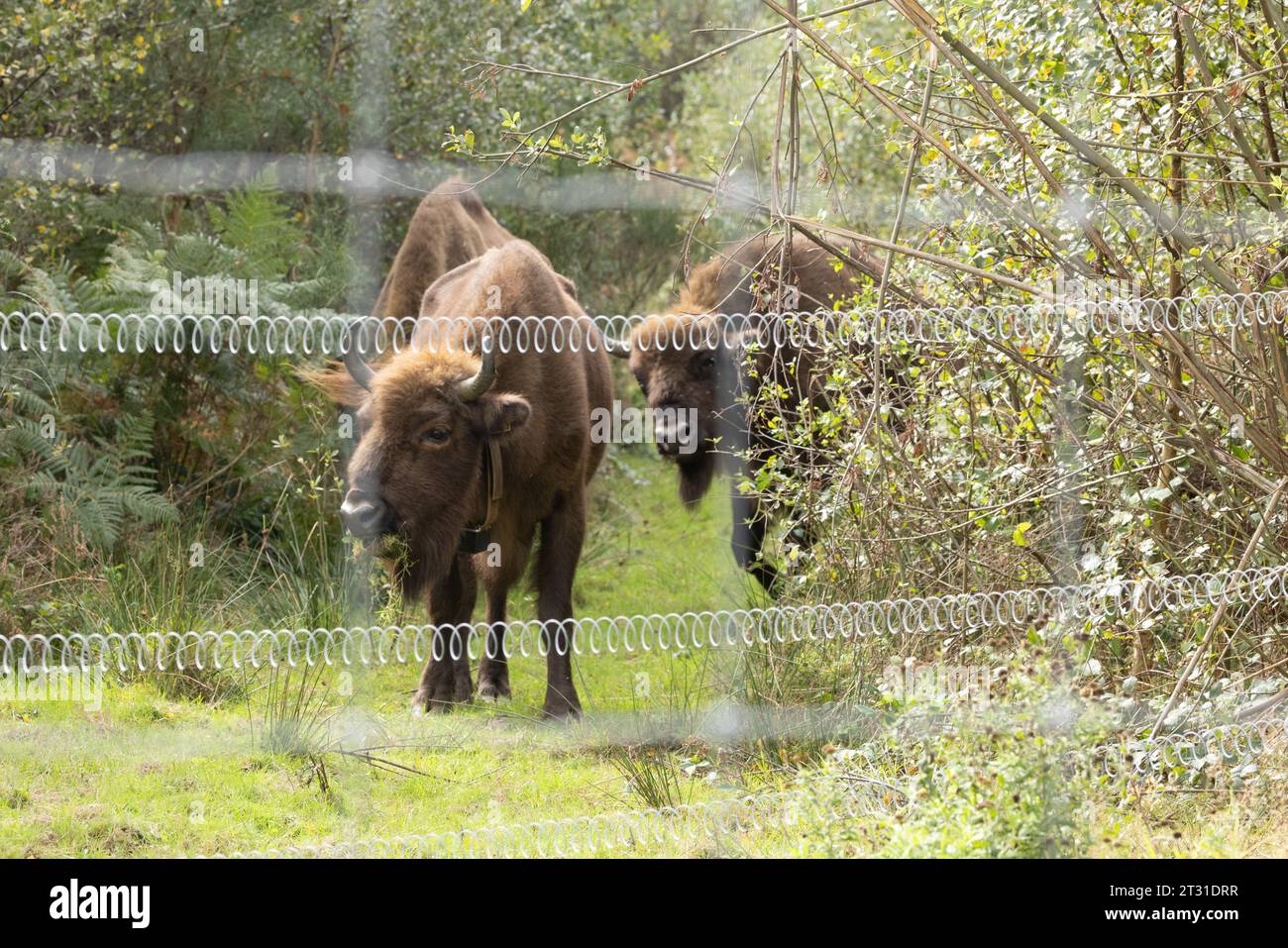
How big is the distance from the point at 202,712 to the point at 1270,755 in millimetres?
3934

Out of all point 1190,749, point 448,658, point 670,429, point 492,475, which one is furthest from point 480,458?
point 1190,749

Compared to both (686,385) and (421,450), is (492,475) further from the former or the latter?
(686,385)

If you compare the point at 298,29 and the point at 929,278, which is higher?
the point at 298,29

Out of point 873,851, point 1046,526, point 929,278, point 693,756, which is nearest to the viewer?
point 873,851

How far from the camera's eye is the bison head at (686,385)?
7203mm

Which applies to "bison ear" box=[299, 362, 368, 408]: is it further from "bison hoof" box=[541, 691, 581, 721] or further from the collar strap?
"bison hoof" box=[541, 691, 581, 721]

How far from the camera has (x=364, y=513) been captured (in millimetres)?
5230

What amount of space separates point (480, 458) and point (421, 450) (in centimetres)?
33

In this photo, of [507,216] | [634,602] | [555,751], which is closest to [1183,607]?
[555,751]

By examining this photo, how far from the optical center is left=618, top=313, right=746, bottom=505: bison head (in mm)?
7203

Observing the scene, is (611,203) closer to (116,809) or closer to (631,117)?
(631,117)

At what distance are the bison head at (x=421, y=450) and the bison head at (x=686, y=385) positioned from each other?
5.48 feet

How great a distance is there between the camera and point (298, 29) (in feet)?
31.2

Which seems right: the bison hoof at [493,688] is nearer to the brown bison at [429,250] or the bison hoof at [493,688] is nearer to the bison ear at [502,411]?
the bison ear at [502,411]
